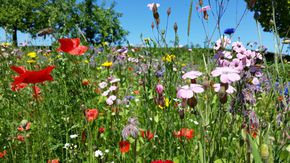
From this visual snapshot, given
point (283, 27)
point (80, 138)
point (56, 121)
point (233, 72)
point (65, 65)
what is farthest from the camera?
point (283, 27)

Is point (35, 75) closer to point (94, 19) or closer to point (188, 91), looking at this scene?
point (188, 91)

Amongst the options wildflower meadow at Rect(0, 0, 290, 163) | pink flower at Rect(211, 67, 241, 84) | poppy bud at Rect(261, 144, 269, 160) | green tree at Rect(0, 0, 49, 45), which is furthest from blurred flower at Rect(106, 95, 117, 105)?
green tree at Rect(0, 0, 49, 45)

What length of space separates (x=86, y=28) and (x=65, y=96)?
95.9 ft

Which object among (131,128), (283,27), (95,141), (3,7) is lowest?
(95,141)

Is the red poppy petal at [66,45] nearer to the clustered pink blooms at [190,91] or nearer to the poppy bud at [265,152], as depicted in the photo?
the clustered pink blooms at [190,91]

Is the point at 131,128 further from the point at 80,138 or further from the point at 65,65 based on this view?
the point at 65,65

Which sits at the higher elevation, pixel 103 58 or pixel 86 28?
pixel 86 28

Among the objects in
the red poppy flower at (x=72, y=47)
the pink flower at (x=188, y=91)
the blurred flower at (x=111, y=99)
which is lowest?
the blurred flower at (x=111, y=99)

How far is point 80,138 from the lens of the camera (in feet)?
8.70

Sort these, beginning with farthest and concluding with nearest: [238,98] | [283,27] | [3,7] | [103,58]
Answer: [3,7], [283,27], [103,58], [238,98]

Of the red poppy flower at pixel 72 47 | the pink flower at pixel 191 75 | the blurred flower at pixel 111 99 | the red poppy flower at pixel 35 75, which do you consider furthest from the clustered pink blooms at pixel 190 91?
the blurred flower at pixel 111 99

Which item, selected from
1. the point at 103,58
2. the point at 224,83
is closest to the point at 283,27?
the point at 103,58

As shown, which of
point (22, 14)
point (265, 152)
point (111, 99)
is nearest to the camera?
point (265, 152)

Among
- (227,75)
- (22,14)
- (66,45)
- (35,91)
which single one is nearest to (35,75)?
(35,91)
